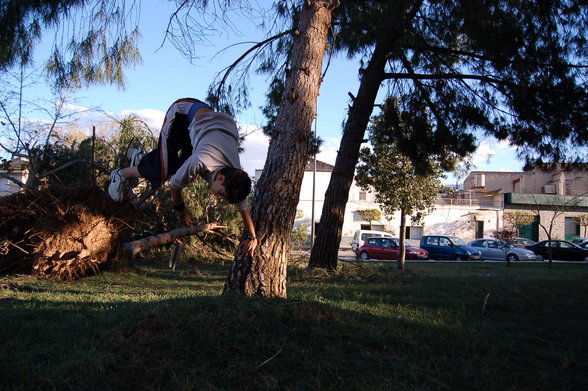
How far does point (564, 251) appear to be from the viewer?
2775 cm

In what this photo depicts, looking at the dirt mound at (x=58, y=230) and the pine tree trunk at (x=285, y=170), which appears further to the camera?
the dirt mound at (x=58, y=230)

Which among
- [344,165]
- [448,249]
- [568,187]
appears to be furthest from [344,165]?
[568,187]

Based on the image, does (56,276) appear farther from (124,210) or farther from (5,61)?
(5,61)

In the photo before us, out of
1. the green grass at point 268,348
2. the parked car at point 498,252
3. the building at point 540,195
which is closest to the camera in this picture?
the green grass at point 268,348

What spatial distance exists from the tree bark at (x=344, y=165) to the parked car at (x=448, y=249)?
56.4 ft

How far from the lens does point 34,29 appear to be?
6.29 m

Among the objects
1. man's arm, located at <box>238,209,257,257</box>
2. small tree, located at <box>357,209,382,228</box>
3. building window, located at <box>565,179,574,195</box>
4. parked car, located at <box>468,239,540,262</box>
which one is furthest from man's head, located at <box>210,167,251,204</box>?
building window, located at <box>565,179,574,195</box>

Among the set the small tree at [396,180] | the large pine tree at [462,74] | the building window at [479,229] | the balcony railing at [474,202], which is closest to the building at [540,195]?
the balcony railing at [474,202]

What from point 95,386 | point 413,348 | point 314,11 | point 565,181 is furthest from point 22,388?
point 565,181

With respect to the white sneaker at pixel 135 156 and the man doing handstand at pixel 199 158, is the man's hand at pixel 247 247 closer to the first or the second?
the man doing handstand at pixel 199 158

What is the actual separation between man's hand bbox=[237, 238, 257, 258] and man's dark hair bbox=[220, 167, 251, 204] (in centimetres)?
69

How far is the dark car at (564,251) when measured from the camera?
90.1 ft

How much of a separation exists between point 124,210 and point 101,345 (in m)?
5.76

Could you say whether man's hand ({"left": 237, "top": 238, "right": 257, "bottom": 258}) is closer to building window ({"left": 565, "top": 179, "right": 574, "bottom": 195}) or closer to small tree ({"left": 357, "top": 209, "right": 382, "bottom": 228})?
small tree ({"left": 357, "top": 209, "right": 382, "bottom": 228})
